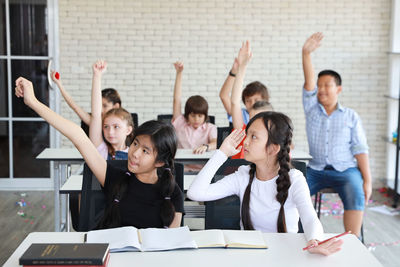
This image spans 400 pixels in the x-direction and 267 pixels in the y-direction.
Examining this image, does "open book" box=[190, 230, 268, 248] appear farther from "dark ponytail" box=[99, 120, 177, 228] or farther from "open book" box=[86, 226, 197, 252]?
"dark ponytail" box=[99, 120, 177, 228]

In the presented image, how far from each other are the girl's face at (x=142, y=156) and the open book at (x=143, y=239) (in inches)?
20.1

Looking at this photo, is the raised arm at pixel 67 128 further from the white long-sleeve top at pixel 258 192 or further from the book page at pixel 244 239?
the book page at pixel 244 239

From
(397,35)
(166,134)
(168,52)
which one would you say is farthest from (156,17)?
(166,134)

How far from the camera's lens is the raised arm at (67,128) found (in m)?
2.53

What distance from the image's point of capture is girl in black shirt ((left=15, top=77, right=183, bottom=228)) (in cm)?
277

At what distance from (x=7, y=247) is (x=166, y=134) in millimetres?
2342

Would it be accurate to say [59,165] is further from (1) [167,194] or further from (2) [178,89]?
(1) [167,194]

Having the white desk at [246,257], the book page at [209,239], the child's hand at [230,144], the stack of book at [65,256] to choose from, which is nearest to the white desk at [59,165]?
the child's hand at [230,144]

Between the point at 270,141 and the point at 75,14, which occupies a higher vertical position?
the point at 75,14

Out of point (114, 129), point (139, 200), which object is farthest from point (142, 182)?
point (114, 129)

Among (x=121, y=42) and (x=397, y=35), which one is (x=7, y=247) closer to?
(x=121, y=42)

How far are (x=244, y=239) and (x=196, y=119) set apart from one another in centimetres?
301

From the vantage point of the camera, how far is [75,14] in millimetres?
6500

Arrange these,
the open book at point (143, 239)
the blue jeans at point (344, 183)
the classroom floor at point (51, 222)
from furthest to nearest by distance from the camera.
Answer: the classroom floor at point (51, 222) → the blue jeans at point (344, 183) → the open book at point (143, 239)
